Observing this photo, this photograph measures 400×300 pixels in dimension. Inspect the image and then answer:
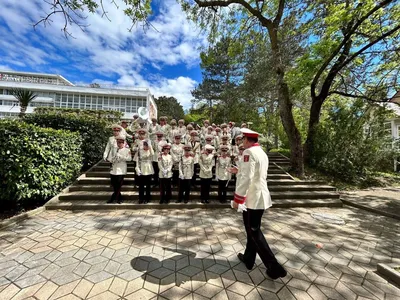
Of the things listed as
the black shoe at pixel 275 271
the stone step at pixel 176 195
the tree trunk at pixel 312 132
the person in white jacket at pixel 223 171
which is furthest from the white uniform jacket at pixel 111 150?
the tree trunk at pixel 312 132

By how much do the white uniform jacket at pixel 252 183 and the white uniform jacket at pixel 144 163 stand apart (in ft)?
11.2

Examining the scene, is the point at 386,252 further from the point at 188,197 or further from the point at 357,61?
the point at 357,61

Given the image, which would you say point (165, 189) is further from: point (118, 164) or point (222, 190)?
point (222, 190)

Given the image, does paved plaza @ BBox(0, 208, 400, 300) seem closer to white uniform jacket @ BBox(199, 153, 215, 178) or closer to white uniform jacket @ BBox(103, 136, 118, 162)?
white uniform jacket @ BBox(199, 153, 215, 178)

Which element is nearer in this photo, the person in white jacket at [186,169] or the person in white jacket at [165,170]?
the person in white jacket at [165,170]

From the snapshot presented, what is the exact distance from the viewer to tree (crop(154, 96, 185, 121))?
49.0 metres

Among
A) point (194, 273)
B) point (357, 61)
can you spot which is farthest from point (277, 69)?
point (194, 273)

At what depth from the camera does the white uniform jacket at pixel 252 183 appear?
257cm

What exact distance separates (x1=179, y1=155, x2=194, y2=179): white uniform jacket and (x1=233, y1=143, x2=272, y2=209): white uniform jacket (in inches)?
119

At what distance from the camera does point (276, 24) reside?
28.1 feet

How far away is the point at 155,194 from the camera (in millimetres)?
5965

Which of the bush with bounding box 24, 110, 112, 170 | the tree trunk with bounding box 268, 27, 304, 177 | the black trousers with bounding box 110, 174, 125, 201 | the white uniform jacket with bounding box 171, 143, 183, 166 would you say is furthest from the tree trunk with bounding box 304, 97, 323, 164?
the bush with bounding box 24, 110, 112, 170

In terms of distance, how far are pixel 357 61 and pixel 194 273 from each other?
36.7ft

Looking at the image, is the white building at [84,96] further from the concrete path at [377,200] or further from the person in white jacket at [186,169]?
the concrete path at [377,200]
